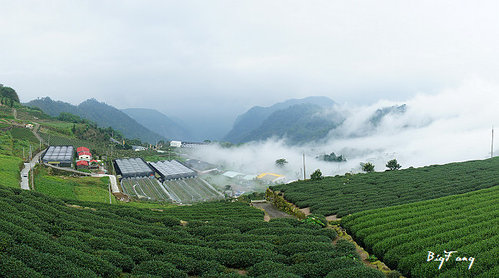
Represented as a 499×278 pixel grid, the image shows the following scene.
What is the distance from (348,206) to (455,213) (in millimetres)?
6595

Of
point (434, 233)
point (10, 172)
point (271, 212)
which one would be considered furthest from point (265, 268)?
→ point (10, 172)

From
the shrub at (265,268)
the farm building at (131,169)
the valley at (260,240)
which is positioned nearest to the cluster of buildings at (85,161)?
the farm building at (131,169)

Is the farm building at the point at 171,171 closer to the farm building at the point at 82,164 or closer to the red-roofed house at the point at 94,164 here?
the red-roofed house at the point at 94,164

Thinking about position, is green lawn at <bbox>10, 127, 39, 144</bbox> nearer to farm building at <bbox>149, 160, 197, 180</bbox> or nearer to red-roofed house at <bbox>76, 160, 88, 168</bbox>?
red-roofed house at <bbox>76, 160, 88, 168</bbox>

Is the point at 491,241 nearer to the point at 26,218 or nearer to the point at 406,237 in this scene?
the point at 406,237

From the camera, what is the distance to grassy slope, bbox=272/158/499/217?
20.4m

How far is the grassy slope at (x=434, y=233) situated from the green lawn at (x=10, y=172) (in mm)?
26135

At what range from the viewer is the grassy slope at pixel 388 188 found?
66.8 feet

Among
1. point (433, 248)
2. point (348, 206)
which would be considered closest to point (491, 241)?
point (433, 248)

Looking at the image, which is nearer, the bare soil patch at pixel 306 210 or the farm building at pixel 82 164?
the bare soil patch at pixel 306 210

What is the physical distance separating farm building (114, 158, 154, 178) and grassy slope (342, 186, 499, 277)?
50447 mm

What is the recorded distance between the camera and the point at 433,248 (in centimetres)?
992

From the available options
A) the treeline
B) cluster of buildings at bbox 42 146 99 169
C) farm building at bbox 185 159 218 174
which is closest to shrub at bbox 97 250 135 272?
the treeline

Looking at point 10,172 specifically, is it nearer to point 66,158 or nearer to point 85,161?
point 66,158
